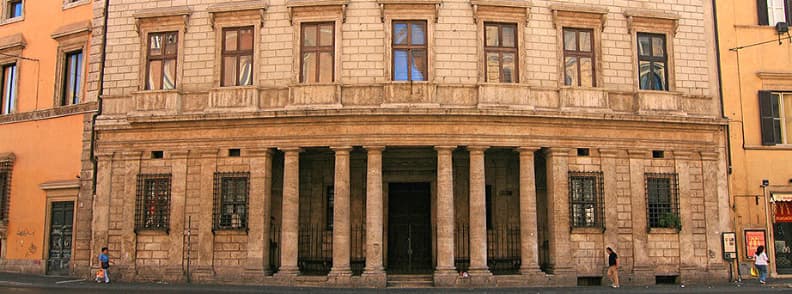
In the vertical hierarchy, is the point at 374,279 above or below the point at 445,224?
below

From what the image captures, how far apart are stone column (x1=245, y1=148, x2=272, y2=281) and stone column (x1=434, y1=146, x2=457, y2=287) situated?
18.7ft

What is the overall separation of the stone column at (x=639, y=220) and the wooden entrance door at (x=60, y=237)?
2052cm

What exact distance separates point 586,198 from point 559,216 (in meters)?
1.35

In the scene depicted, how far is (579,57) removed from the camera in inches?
909

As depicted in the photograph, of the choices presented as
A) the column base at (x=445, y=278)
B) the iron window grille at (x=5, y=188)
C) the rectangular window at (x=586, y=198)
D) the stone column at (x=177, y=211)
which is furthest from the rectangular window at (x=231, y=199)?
the rectangular window at (x=586, y=198)

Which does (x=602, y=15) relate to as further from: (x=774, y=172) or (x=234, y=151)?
(x=234, y=151)

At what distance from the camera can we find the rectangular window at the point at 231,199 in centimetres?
2244

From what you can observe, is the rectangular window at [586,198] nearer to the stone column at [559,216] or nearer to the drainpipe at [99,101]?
the stone column at [559,216]

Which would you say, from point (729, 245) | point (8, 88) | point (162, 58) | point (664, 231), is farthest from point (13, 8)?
point (729, 245)

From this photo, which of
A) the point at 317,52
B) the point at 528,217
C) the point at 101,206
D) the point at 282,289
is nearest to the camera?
the point at 282,289

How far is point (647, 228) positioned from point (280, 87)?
13327 millimetres

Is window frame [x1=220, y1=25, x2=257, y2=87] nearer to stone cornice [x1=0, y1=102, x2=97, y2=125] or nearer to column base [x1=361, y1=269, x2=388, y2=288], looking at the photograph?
stone cornice [x1=0, y1=102, x2=97, y2=125]

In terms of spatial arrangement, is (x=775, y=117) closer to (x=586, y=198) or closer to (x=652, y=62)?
(x=652, y=62)

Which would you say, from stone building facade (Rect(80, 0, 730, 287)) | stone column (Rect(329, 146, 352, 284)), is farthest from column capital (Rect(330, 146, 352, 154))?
stone building facade (Rect(80, 0, 730, 287))
